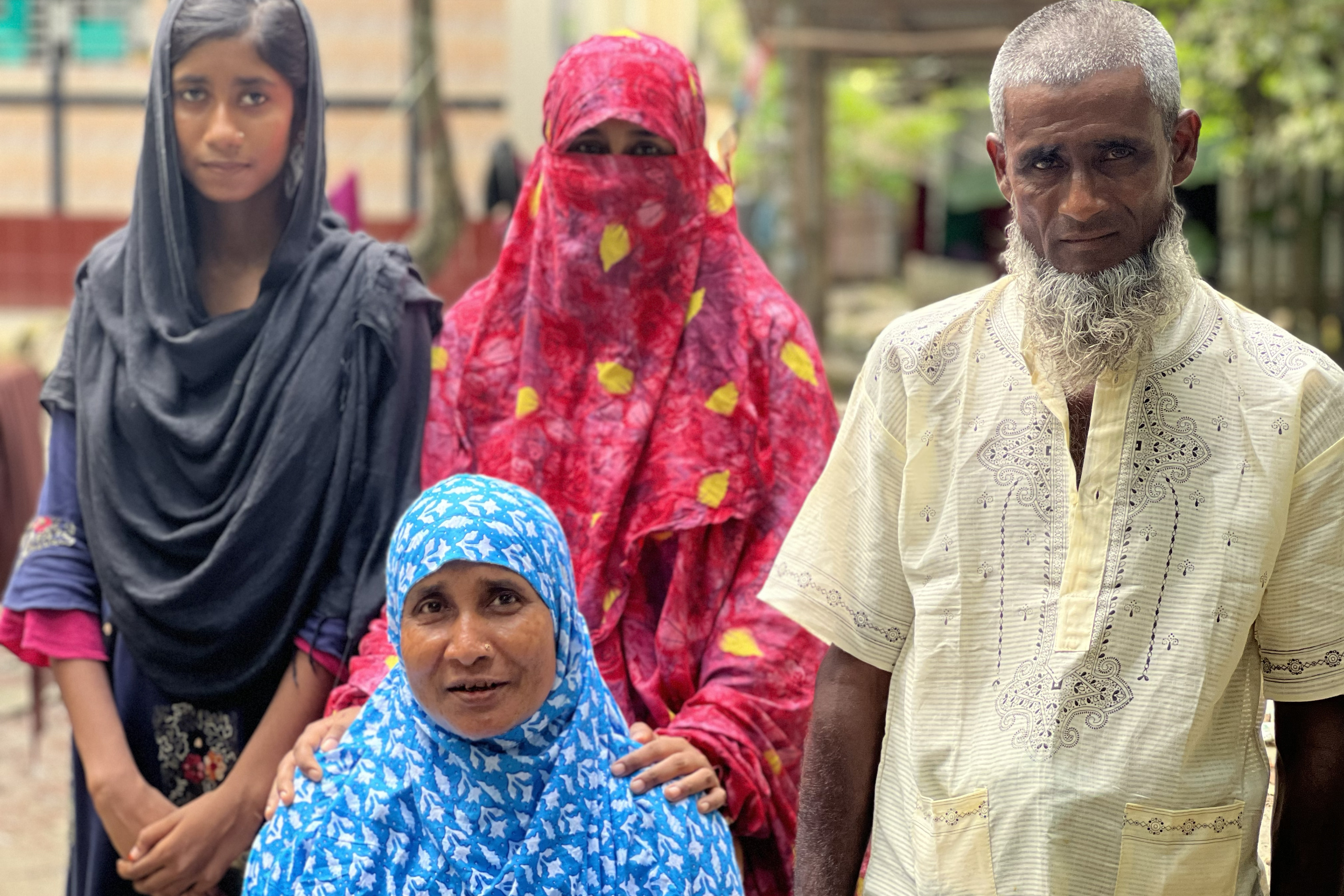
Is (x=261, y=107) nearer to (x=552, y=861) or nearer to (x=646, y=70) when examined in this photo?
(x=646, y=70)

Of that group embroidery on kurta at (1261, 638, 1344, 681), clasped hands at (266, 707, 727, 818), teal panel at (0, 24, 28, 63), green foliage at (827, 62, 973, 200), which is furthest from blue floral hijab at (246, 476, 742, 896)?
green foliage at (827, 62, 973, 200)

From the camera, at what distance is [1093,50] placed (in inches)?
67.0

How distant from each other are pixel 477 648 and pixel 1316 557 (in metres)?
1.04

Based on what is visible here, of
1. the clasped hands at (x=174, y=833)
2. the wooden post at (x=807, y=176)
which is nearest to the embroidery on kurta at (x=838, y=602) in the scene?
the clasped hands at (x=174, y=833)

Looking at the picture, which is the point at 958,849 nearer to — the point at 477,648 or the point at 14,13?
the point at 477,648

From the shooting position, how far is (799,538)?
192cm

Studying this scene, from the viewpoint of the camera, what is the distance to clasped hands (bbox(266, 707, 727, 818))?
2119mm

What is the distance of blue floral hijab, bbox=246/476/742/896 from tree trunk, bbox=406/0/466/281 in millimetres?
6185

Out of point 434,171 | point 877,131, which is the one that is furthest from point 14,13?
point 877,131

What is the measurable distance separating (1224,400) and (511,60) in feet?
36.5

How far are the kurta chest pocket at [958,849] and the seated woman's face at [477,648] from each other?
59cm

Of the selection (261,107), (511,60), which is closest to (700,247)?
(261,107)

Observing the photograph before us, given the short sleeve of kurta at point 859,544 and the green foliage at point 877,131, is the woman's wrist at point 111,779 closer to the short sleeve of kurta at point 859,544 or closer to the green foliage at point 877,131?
the short sleeve of kurta at point 859,544

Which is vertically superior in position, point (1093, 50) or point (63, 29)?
point (63, 29)
